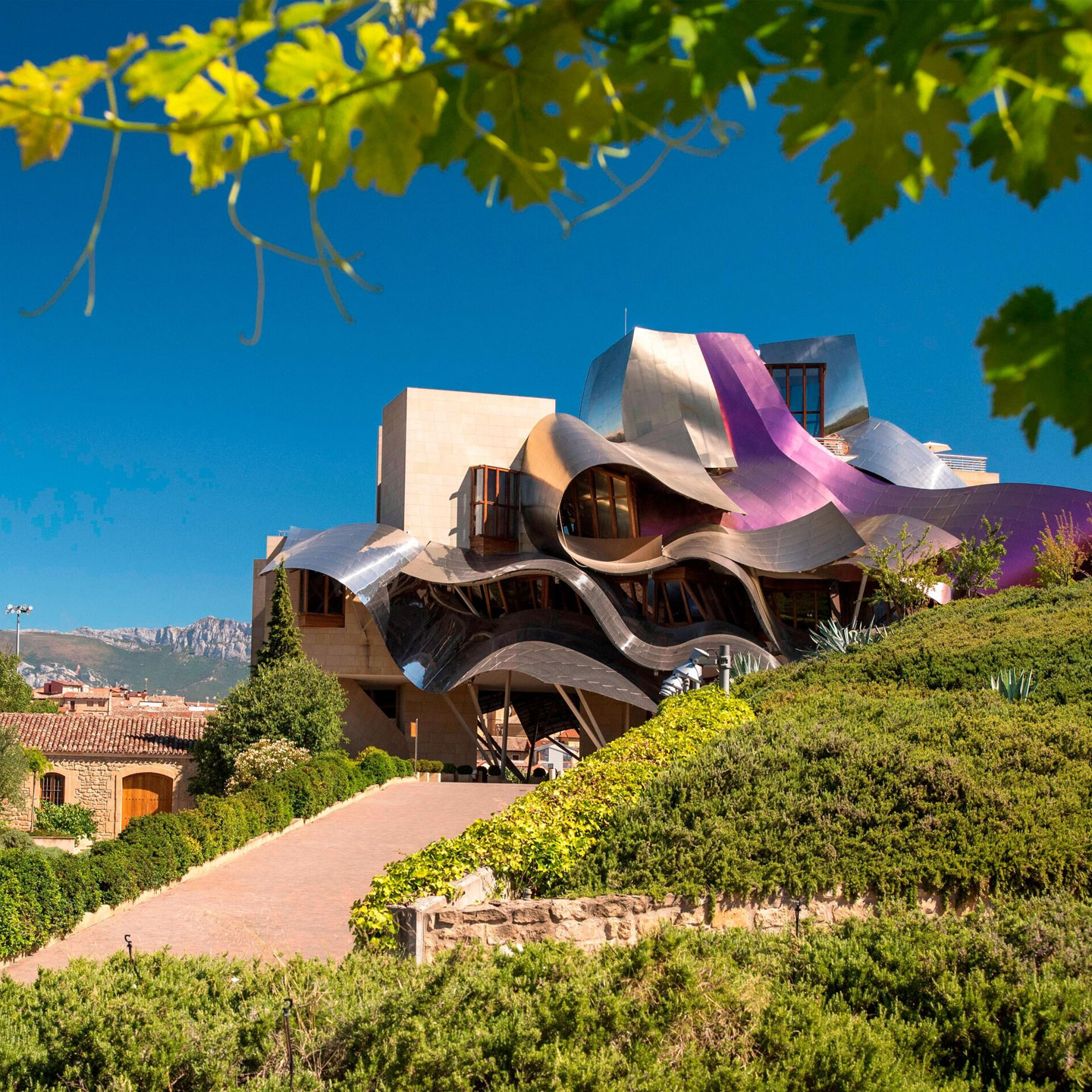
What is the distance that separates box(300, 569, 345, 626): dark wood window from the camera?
33.1 meters

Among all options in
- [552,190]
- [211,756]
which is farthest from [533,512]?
[552,190]

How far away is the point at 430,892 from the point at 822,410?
35244mm

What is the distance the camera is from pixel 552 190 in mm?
1169

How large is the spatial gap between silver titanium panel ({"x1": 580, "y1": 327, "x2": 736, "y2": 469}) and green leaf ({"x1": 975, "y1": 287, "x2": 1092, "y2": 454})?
104 feet

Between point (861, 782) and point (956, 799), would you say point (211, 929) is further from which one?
point (956, 799)

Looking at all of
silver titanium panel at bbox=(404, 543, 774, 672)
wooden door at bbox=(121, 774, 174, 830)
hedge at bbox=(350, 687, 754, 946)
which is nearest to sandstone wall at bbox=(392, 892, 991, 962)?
hedge at bbox=(350, 687, 754, 946)

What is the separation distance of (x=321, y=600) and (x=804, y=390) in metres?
20.4

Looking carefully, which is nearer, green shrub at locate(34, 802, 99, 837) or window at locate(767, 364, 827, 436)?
green shrub at locate(34, 802, 99, 837)

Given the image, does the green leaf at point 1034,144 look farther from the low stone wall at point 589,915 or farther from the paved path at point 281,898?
the paved path at point 281,898

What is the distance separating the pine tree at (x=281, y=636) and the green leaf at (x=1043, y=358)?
2769cm

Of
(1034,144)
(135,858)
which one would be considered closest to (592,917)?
(1034,144)

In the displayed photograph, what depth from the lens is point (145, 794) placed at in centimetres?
2794

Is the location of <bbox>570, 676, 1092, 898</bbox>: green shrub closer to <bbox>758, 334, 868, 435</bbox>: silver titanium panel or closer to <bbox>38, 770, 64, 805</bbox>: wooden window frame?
<bbox>38, 770, 64, 805</bbox>: wooden window frame

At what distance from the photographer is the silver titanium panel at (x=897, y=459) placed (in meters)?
38.0
